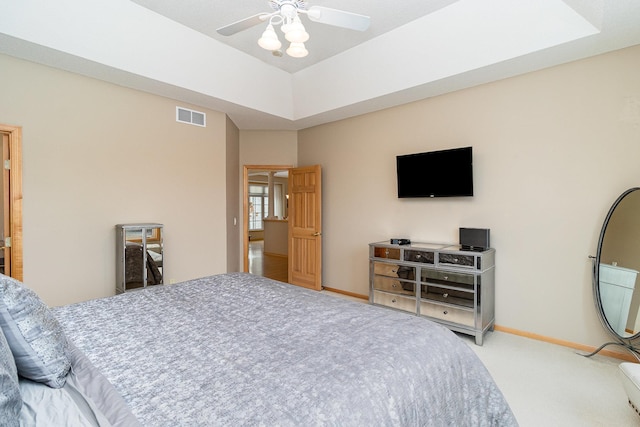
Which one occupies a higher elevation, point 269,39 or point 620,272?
point 269,39

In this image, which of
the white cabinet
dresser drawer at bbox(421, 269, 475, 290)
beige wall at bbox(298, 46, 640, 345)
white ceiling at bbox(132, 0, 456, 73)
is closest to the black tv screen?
beige wall at bbox(298, 46, 640, 345)

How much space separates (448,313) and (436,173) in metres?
1.66

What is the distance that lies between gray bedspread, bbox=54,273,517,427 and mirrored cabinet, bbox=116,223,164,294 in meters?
1.61

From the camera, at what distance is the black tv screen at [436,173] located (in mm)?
3598

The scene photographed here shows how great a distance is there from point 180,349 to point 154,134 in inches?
131

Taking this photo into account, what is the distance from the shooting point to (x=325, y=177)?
5238mm

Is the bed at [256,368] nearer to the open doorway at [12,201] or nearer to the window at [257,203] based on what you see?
the open doorway at [12,201]

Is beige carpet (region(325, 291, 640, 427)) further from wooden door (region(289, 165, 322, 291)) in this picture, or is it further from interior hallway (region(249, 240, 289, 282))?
interior hallway (region(249, 240, 289, 282))

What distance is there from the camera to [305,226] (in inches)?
209

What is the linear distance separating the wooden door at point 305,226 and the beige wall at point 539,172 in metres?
1.26

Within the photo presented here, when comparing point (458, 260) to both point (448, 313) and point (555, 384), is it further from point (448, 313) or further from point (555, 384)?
point (555, 384)

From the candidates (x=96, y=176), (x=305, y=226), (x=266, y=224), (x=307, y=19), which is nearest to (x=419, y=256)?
(x=305, y=226)

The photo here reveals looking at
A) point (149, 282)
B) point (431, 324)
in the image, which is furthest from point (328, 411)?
point (149, 282)

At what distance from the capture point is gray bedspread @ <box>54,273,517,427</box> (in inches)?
38.3
